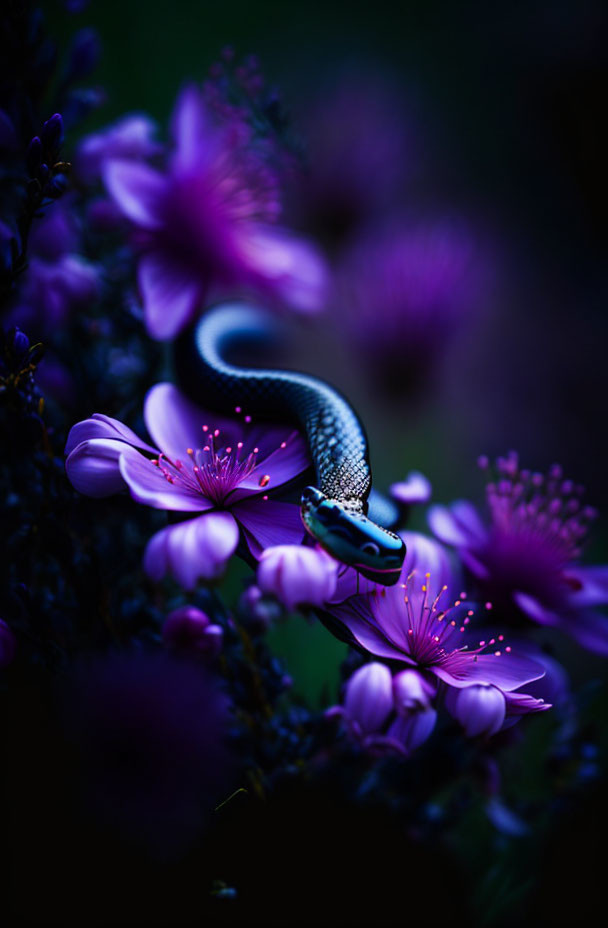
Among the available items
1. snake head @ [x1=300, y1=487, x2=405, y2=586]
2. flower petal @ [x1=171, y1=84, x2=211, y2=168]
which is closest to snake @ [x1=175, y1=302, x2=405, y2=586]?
snake head @ [x1=300, y1=487, x2=405, y2=586]

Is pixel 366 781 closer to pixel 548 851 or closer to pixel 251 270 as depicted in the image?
pixel 548 851

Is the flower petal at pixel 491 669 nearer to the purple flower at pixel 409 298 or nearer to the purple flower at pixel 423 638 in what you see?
the purple flower at pixel 423 638

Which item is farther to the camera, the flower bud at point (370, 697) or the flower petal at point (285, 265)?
the flower petal at point (285, 265)

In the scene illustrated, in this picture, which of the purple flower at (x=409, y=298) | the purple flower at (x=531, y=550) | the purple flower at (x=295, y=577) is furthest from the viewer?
the purple flower at (x=409, y=298)

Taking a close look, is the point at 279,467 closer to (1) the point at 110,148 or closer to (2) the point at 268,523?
(2) the point at 268,523

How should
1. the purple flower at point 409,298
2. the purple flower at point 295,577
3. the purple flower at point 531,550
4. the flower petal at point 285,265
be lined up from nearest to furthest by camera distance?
1. the purple flower at point 295,577
2. the purple flower at point 531,550
3. the flower petal at point 285,265
4. the purple flower at point 409,298

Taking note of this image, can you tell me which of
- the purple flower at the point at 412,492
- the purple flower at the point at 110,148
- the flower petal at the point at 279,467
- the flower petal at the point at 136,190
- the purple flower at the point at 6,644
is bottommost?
the purple flower at the point at 6,644

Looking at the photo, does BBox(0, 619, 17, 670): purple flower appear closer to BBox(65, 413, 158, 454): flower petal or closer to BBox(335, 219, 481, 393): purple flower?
BBox(65, 413, 158, 454): flower petal

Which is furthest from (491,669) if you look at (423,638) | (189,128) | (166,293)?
(189,128)

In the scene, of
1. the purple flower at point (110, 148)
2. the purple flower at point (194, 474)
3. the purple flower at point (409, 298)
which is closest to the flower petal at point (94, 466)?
the purple flower at point (194, 474)
